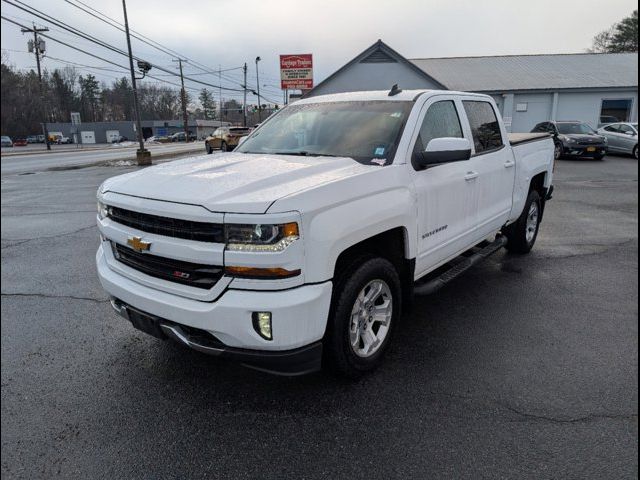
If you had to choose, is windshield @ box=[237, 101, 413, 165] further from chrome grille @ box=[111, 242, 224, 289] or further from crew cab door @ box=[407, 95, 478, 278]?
chrome grille @ box=[111, 242, 224, 289]

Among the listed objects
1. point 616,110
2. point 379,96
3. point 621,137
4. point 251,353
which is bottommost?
point 251,353

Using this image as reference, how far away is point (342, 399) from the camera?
2.83 meters

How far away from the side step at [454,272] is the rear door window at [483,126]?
1.04m

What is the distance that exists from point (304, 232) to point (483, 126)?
3090mm

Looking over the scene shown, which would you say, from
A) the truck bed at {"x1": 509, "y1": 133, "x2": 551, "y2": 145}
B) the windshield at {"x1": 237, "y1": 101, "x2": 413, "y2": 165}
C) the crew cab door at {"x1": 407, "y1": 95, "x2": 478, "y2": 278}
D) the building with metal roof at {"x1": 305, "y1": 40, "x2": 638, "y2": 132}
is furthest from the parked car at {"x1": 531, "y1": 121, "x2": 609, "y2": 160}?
the windshield at {"x1": 237, "y1": 101, "x2": 413, "y2": 165}

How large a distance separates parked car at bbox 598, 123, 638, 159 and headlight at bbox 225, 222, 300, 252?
21.9 meters

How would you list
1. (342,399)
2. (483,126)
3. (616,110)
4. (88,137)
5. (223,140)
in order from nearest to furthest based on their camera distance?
(342,399), (483,126), (616,110), (223,140), (88,137)

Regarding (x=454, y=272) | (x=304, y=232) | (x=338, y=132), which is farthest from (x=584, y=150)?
(x=304, y=232)

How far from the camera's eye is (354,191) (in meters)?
2.74

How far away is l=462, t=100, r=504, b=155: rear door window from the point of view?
172 inches

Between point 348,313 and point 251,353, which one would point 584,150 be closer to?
point 348,313

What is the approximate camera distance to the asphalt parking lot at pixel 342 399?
225 cm

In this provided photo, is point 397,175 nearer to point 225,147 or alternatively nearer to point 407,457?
point 407,457

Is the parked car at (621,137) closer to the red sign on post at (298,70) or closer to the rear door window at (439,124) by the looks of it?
the rear door window at (439,124)
